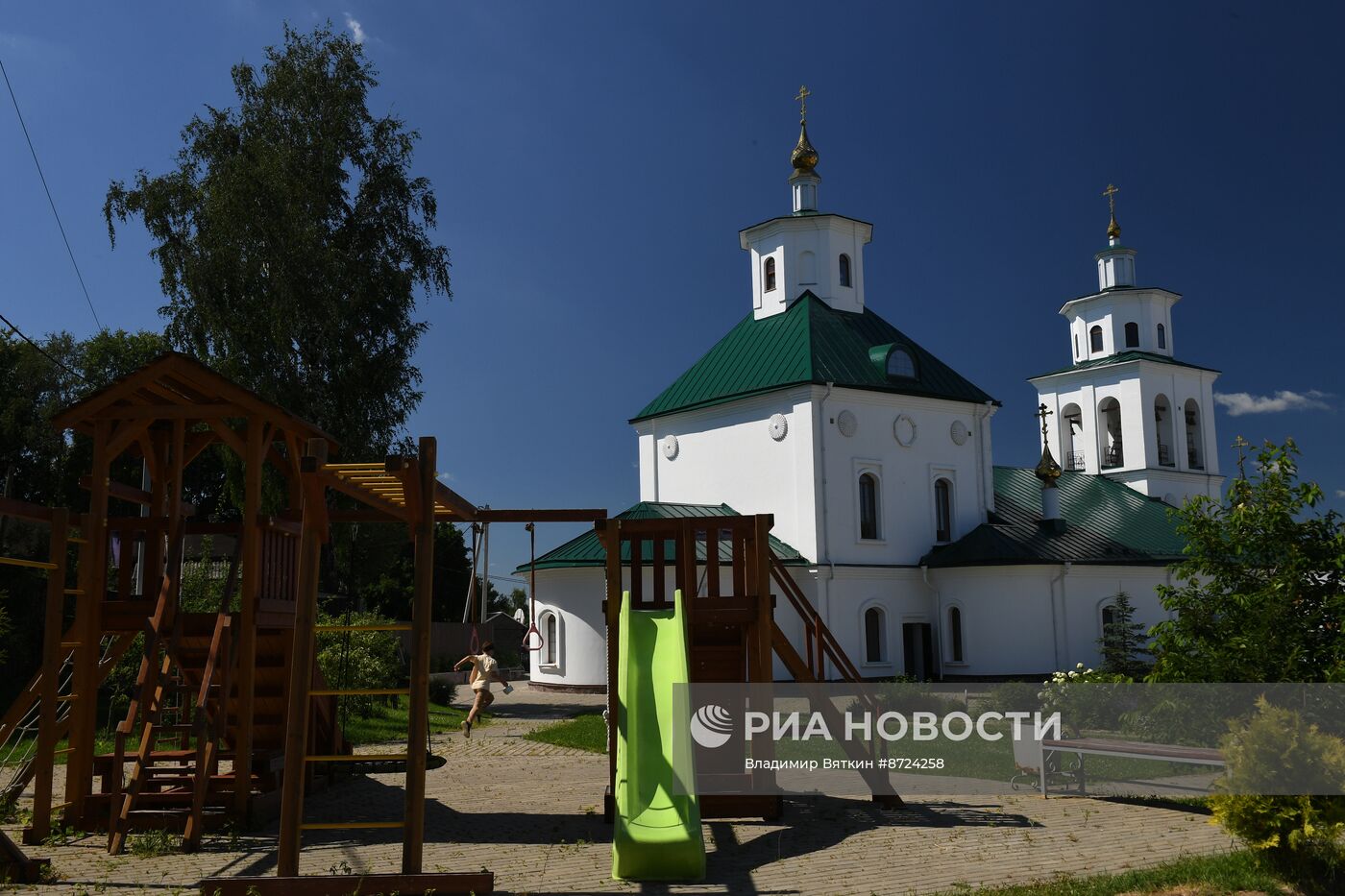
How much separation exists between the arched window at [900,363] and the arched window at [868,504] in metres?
3.25

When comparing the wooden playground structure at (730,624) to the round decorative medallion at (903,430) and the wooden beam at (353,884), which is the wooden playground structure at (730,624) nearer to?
the wooden beam at (353,884)

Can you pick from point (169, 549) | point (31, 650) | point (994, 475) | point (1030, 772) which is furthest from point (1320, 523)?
point (31, 650)

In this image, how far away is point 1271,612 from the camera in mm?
10656

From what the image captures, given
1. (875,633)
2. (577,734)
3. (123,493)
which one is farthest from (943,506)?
(123,493)

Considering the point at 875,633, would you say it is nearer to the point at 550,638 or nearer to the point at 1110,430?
the point at 550,638

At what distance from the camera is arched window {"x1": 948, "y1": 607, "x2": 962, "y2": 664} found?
32.8 meters

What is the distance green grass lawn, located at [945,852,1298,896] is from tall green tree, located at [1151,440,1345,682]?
299 centimetres

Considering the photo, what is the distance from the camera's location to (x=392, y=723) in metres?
22.7

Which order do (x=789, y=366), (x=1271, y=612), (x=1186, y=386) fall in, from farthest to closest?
(x=1186, y=386) < (x=789, y=366) < (x=1271, y=612)

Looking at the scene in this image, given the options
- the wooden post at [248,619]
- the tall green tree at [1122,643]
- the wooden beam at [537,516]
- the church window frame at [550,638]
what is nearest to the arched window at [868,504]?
the tall green tree at [1122,643]

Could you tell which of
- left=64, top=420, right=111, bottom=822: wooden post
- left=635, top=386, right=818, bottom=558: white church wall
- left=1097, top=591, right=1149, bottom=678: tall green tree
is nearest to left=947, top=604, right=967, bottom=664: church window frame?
left=1097, top=591, right=1149, bottom=678: tall green tree

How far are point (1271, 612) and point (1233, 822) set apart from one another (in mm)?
3570

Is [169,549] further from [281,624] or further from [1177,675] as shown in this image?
[1177,675]

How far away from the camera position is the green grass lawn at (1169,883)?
25.1ft
